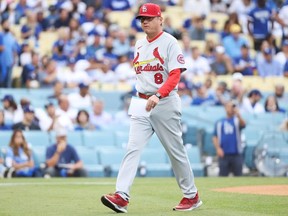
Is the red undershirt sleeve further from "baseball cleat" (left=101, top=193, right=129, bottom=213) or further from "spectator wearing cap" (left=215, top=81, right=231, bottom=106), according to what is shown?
"spectator wearing cap" (left=215, top=81, right=231, bottom=106)

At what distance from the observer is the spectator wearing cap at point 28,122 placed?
1622cm

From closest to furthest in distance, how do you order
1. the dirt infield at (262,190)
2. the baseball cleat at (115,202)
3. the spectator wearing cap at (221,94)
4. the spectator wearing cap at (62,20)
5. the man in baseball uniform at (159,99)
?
the baseball cleat at (115,202), the man in baseball uniform at (159,99), the dirt infield at (262,190), the spectator wearing cap at (221,94), the spectator wearing cap at (62,20)

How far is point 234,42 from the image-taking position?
22.0 meters

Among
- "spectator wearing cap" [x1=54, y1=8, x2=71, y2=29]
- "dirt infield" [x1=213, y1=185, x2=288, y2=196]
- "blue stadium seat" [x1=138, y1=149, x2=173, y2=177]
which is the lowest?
"blue stadium seat" [x1=138, y1=149, x2=173, y2=177]

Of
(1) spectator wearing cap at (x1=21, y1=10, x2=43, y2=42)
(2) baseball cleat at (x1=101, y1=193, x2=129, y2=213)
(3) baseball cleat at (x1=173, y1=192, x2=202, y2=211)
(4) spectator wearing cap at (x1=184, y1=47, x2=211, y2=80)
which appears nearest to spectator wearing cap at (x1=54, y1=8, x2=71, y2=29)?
(1) spectator wearing cap at (x1=21, y1=10, x2=43, y2=42)

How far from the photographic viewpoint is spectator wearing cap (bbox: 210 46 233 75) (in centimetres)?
2094

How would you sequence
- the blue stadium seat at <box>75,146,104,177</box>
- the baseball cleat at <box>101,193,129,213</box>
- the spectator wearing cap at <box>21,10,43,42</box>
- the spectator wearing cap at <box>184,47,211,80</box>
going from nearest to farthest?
the baseball cleat at <box>101,193,129,213</box> → the blue stadium seat at <box>75,146,104,177</box> → the spectator wearing cap at <box>21,10,43,42</box> → the spectator wearing cap at <box>184,47,211,80</box>

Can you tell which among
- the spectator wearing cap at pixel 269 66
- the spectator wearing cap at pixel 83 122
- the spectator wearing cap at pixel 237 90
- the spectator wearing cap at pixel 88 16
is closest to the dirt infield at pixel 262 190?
the spectator wearing cap at pixel 83 122

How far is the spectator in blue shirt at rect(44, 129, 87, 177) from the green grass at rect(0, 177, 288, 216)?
6.71 feet

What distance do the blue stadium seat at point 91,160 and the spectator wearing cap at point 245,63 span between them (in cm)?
621

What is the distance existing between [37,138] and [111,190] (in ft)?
16.3

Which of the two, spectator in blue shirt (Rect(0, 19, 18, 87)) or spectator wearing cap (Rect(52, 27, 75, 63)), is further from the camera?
spectator wearing cap (Rect(52, 27, 75, 63))

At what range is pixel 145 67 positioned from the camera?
8.71 m

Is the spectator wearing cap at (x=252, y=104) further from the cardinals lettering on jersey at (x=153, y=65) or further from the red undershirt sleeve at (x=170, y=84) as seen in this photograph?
the red undershirt sleeve at (x=170, y=84)
